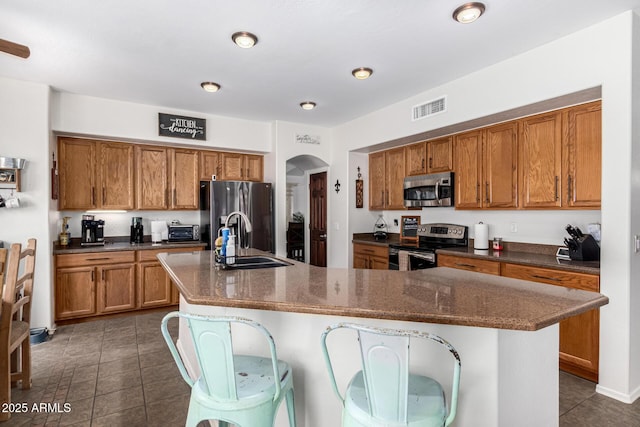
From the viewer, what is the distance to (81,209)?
13.9 feet

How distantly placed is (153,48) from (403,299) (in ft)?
9.14

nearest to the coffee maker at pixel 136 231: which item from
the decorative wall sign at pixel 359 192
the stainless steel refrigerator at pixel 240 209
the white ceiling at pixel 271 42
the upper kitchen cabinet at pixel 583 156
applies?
the stainless steel refrigerator at pixel 240 209

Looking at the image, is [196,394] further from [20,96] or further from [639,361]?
[20,96]

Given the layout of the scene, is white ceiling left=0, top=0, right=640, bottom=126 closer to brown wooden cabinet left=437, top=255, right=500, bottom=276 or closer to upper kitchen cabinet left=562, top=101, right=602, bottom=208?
upper kitchen cabinet left=562, top=101, right=602, bottom=208

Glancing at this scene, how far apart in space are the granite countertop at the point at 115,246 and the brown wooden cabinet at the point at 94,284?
6 centimetres

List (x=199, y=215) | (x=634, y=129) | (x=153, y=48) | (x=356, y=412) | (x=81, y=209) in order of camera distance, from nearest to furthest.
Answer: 1. (x=356, y=412)
2. (x=634, y=129)
3. (x=153, y=48)
4. (x=81, y=209)
5. (x=199, y=215)

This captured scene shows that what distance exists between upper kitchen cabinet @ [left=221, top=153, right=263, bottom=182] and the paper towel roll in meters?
3.15

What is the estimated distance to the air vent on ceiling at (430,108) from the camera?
3719mm

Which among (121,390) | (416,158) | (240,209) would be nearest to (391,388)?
(121,390)

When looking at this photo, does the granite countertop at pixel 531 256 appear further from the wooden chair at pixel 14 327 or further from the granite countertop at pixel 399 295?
the wooden chair at pixel 14 327

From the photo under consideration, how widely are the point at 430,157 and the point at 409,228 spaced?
3.42ft

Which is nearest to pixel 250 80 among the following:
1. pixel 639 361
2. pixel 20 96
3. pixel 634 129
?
pixel 20 96

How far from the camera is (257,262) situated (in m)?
2.72

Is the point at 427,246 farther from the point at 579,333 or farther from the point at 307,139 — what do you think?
the point at 307,139
